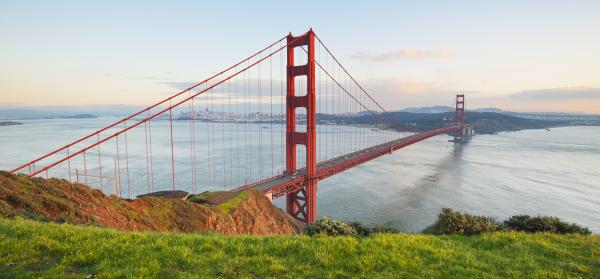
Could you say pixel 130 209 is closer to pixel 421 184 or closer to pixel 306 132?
pixel 306 132

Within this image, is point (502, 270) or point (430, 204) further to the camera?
point (430, 204)

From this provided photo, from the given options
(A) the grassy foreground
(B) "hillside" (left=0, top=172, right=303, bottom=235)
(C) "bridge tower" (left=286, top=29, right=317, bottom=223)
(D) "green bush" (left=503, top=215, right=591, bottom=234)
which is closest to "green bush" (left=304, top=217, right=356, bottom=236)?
(A) the grassy foreground

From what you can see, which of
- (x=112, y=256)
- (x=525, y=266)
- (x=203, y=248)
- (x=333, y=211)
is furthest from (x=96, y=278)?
(x=333, y=211)

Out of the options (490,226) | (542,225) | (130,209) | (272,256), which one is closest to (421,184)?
(542,225)

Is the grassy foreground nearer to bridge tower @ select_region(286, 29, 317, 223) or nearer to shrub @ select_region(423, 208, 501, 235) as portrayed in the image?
shrub @ select_region(423, 208, 501, 235)

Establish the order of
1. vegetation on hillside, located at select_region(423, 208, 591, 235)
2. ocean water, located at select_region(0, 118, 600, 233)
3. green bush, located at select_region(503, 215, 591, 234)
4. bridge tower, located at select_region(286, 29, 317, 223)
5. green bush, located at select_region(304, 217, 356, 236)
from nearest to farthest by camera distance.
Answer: green bush, located at select_region(304, 217, 356, 236)
vegetation on hillside, located at select_region(423, 208, 591, 235)
green bush, located at select_region(503, 215, 591, 234)
bridge tower, located at select_region(286, 29, 317, 223)
ocean water, located at select_region(0, 118, 600, 233)

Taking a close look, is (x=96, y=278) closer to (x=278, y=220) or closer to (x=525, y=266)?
(x=525, y=266)
